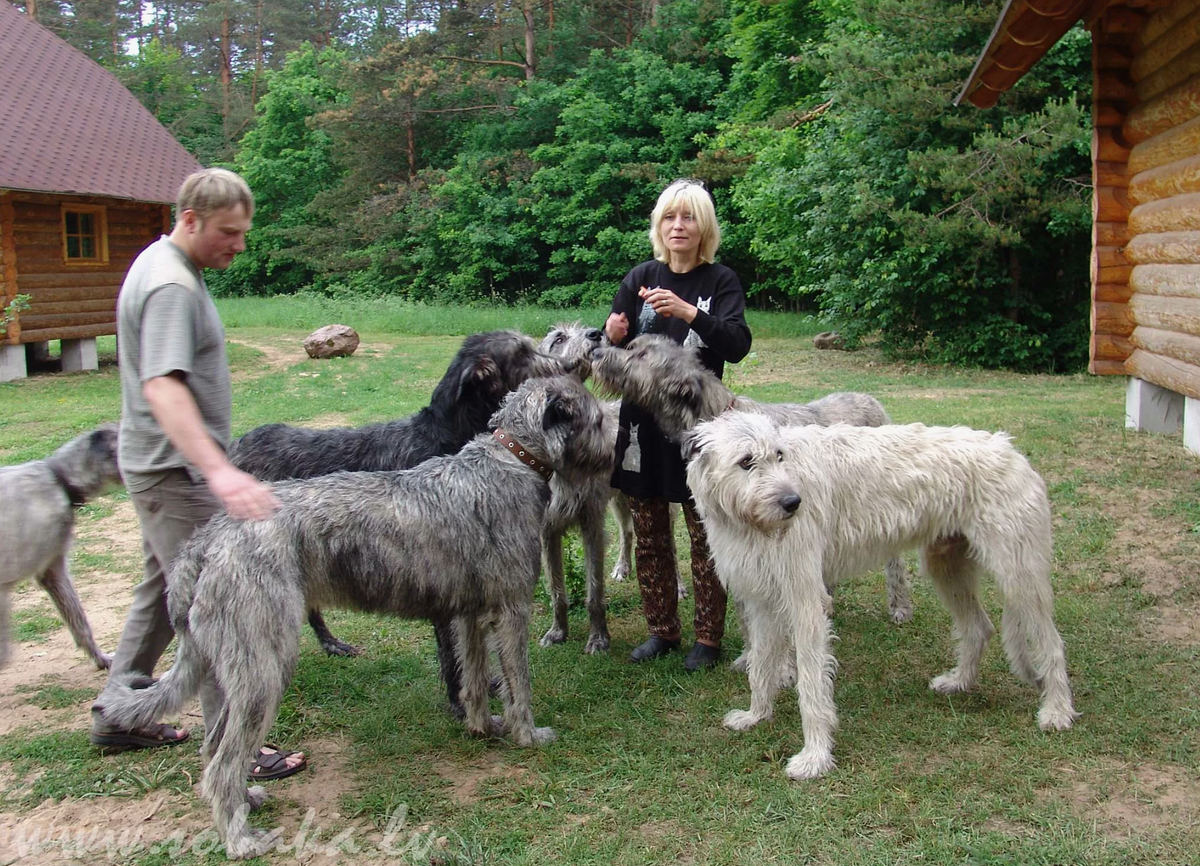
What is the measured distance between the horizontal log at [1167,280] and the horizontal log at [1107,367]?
916 mm

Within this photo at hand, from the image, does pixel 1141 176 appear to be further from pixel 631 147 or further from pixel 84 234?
pixel 631 147

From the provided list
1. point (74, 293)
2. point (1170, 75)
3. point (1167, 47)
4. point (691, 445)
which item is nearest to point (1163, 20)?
point (1167, 47)

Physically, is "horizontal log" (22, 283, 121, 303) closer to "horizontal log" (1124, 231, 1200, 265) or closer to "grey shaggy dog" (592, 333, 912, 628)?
"grey shaggy dog" (592, 333, 912, 628)

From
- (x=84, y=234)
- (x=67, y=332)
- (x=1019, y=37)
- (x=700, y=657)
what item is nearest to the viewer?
(x=700, y=657)

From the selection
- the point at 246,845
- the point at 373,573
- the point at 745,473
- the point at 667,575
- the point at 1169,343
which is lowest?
the point at 246,845

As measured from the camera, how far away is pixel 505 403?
4.20 m

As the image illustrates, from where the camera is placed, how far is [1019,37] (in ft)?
24.2

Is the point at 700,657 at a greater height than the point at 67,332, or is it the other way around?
the point at 67,332

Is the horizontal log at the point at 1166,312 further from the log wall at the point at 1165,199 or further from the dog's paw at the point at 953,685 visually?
the dog's paw at the point at 953,685

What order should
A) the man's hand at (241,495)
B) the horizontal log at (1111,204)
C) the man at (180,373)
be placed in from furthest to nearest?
the horizontal log at (1111,204)
the man at (180,373)
the man's hand at (241,495)

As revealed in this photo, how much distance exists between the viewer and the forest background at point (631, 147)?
50.2ft

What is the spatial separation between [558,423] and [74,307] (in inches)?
617

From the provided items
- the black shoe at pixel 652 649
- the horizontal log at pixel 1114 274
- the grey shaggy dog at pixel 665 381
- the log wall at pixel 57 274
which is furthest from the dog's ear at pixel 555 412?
the log wall at pixel 57 274

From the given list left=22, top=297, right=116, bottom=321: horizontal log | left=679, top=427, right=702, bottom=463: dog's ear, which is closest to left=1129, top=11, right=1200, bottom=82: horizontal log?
left=679, top=427, right=702, bottom=463: dog's ear
